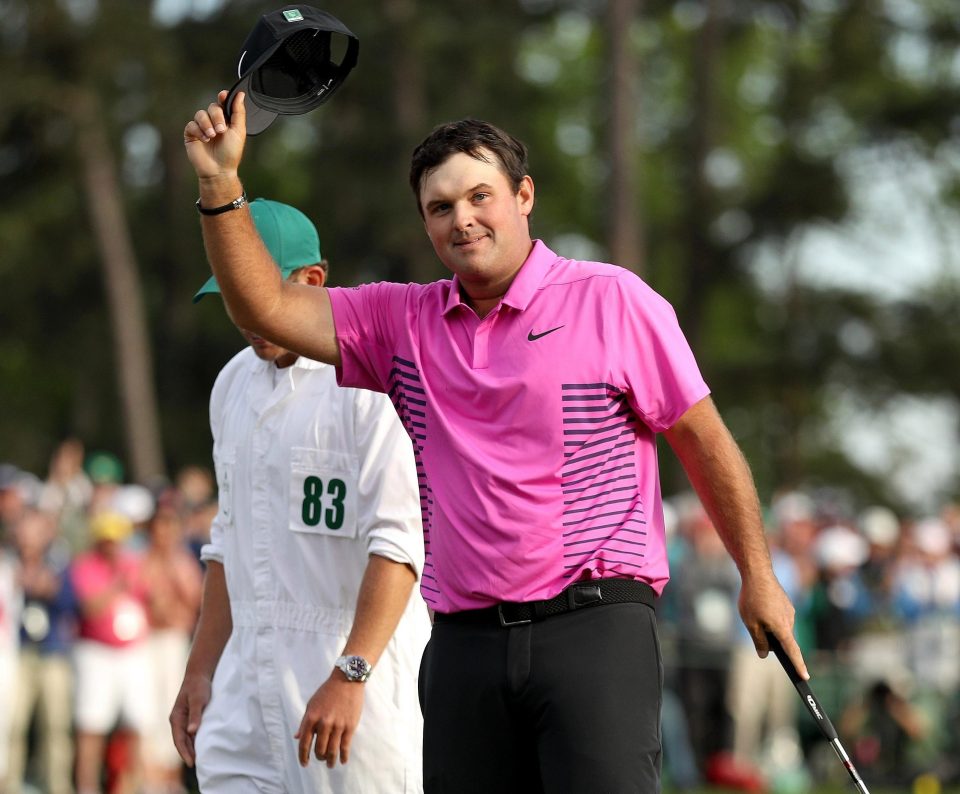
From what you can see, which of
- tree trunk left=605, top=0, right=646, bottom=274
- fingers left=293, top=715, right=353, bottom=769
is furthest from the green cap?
tree trunk left=605, top=0, right=646, bottom=274

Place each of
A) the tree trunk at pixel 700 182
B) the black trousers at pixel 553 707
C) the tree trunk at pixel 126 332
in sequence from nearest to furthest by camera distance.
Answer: the black trousers at pixel 553 707 → the tree trunk at pixel 126 332 → the tree trunk at pixel 700 182

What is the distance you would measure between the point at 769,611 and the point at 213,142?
5.59 ft

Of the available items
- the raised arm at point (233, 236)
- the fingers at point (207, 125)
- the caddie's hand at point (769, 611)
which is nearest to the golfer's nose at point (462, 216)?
the raised arm at point (233, 236)

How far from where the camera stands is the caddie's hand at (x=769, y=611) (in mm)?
4375

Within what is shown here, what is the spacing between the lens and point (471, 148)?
175 inches

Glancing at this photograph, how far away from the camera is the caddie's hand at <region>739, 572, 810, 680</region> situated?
4.38m

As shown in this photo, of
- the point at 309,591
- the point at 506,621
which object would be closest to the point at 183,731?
the point at 309,591

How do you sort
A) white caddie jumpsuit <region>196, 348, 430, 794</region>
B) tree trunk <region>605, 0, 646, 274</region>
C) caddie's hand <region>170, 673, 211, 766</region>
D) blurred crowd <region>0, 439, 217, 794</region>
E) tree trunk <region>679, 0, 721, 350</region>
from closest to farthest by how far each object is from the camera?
white caddie jumpsuit <region>196, 348, 430, 794</region>, caddie's hand <region>170, 673, 211, 766</region>, blurred crowd <region>0, 439, 217, 794</region>, tree trunk <region>605, 0, 646, 274</region>, tree trunk <region>679, 0, 721, 350</region>

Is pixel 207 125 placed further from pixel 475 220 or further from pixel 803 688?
pixel 803 688

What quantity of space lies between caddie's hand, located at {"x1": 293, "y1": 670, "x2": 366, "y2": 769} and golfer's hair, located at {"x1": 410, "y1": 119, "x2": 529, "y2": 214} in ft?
4.19

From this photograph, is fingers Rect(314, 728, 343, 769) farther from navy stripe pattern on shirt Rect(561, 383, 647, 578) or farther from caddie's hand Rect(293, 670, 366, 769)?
navy stripe pattern on shirt Rect(561, 383, 647, 578)

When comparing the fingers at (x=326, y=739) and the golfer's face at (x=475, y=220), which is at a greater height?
the golfer's face at (x=475, y=220)

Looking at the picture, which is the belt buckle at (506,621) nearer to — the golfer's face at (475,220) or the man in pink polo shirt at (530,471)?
the man in pink polo shirt at (530,471)

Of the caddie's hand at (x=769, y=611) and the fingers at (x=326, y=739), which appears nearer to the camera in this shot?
the caddie's hand at (x=769, y=611)
